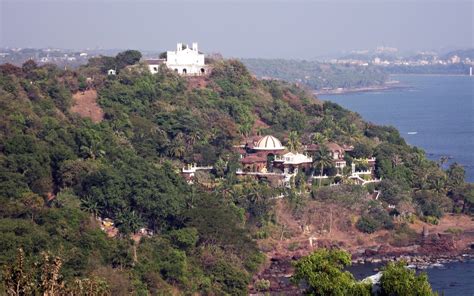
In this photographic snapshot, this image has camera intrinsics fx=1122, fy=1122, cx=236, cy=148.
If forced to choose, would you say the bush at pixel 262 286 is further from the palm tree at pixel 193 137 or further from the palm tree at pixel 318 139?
the palm tree at pixel 318 139

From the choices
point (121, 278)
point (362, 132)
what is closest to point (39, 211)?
point (121, 278)

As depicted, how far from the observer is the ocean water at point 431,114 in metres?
79.2

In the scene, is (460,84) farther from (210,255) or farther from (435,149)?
(210,255)

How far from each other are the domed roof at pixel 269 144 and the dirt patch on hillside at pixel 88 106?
8374 mm

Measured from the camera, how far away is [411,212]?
52.8 m

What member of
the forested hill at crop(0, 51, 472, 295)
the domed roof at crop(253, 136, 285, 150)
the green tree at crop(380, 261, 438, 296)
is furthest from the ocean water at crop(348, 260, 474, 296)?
the green tree at crop(380, 261, 438, 296)

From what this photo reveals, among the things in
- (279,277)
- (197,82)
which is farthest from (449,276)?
(197,82)

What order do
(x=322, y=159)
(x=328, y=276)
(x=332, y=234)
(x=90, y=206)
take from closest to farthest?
1. (x=328, y=276)
2. (x=90, y=206)
3. (x=332, y=234)
4. (x=322, y=159)

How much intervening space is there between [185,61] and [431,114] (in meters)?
45.2

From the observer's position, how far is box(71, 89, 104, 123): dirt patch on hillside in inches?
2271

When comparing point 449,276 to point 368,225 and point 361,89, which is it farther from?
point 361,89

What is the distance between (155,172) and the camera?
48469mm

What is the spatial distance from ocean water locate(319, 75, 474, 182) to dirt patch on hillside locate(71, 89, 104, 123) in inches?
849

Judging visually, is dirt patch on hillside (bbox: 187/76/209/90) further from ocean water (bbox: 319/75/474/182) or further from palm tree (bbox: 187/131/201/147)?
ocean water (bbox: 319/75/474/182)
